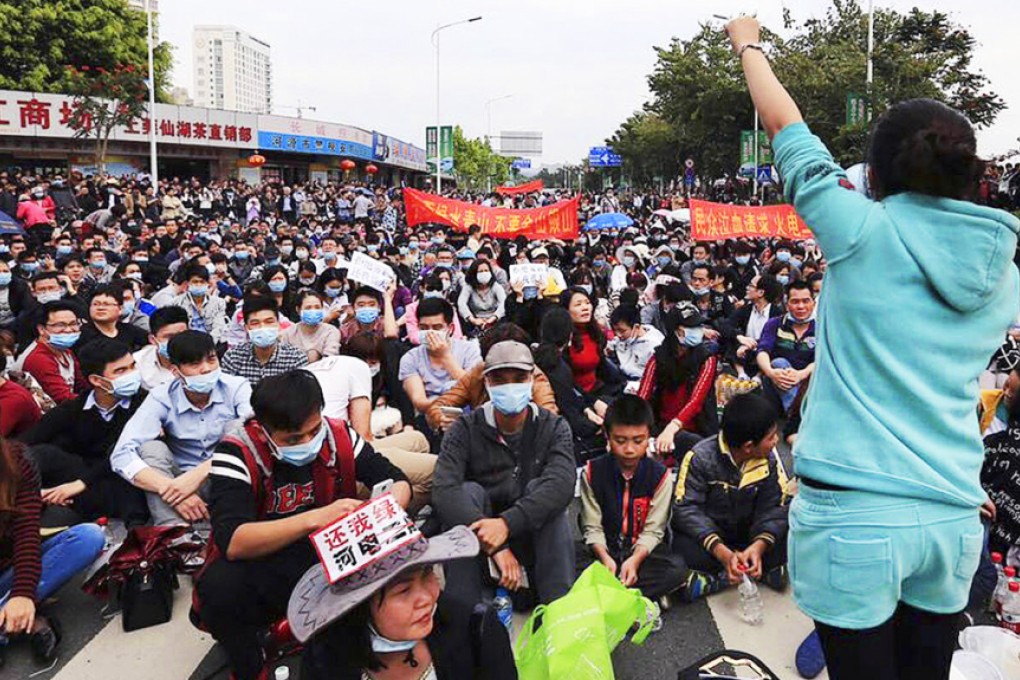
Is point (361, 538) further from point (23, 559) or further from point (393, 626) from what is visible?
point (23, 559)

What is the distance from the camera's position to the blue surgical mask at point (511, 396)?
3.95 m

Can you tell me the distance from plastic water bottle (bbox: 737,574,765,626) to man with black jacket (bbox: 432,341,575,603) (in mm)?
847

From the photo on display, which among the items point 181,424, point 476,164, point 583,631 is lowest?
point 583,631

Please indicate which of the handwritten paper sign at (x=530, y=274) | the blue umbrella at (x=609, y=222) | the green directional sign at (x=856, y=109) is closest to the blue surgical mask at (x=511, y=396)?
the handwritten paper sign at (x=530, y=274)

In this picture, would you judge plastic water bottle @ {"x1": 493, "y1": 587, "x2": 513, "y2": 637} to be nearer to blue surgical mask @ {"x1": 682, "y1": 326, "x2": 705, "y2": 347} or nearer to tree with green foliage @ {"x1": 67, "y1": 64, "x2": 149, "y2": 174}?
blue surgical mask @ {"x1": 682, "y1": 326, "x2": 705, "y2": 347}

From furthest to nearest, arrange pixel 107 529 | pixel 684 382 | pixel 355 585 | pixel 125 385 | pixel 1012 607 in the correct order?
pixel 684 382, pixel 125 385, pixel 107 529, pixel 1012 607, pixel 355 585

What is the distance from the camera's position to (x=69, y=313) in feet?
19.9

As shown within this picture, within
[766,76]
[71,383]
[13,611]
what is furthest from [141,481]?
[766,76]

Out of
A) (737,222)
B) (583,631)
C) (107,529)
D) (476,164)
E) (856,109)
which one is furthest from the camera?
(476,164)

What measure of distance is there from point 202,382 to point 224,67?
154357 mm

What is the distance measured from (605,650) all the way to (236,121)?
34369mm

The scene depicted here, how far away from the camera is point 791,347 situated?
672cm

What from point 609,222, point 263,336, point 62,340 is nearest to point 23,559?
point 263,336

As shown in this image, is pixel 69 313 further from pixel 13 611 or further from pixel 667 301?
pixel 667 301
